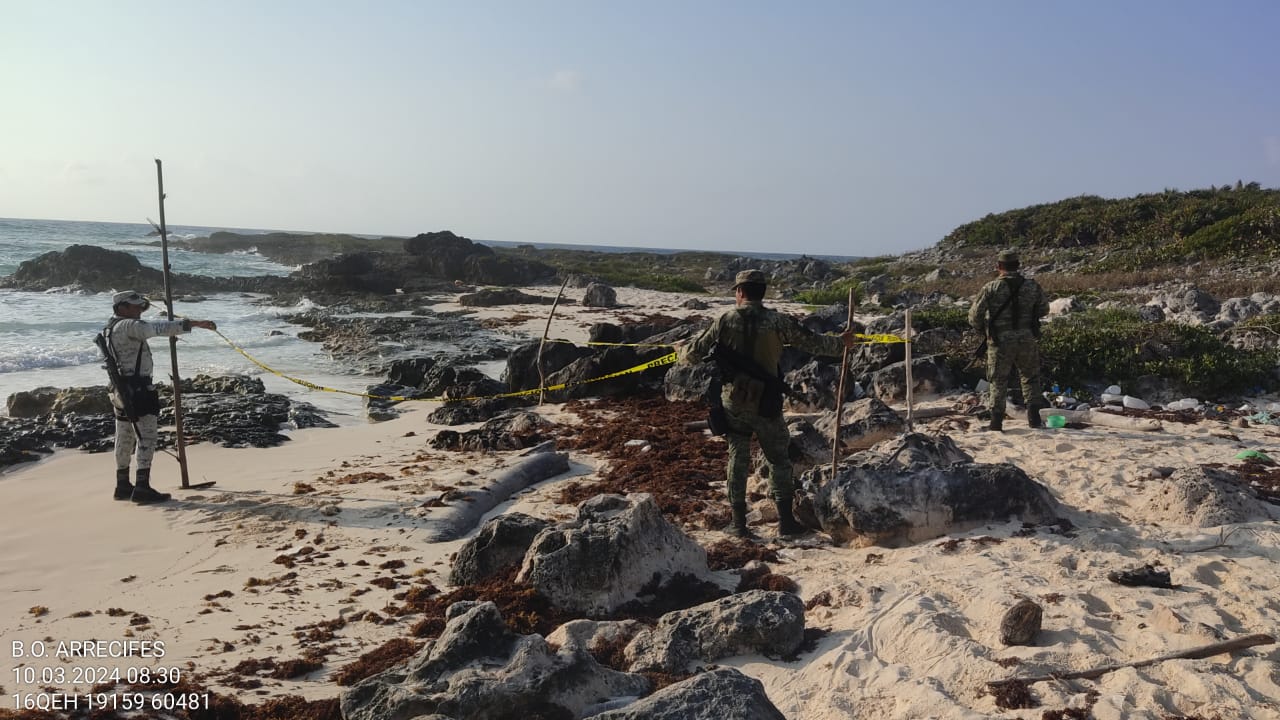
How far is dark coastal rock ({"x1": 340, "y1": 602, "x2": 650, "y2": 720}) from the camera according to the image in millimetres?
3498

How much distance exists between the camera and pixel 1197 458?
7.46m

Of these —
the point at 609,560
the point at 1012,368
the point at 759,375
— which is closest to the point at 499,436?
the point at 759,375

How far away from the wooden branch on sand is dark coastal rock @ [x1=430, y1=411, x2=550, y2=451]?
6.98 metres

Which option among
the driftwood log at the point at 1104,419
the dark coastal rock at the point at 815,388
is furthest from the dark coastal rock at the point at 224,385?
the driftwood log at the point at 1104,419

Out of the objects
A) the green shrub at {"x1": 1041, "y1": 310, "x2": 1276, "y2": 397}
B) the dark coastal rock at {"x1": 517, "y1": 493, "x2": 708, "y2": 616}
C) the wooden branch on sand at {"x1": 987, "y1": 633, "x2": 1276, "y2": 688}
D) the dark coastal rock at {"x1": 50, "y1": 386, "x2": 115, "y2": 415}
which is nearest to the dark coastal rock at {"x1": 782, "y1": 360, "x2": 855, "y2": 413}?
the green shrub at {"x1": 1041, "y1": 310, "x2": 1276, "y2": 397}

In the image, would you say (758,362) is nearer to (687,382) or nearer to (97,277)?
(687,382)

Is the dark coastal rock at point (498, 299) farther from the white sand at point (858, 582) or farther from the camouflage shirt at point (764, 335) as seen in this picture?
the camouflage shirt at point (764, 335)

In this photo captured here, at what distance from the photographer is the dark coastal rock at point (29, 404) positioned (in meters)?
12.4

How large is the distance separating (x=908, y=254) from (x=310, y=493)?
40.4 metres

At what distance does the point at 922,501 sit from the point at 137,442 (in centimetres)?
765

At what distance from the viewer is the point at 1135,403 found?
9.95m

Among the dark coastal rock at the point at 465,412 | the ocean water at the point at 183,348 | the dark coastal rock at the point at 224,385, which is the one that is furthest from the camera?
the ocean water at the point at 183,348

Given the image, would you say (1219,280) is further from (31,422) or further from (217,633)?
(31,422)

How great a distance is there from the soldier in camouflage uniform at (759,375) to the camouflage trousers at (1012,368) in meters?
3.26
